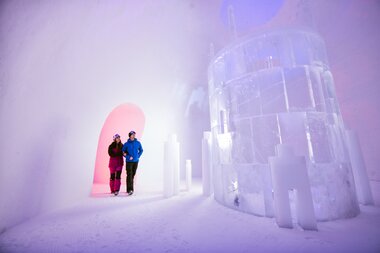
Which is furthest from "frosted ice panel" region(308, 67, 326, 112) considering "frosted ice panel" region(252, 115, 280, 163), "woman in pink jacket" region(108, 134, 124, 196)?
"woman in pink jacket" region(108, 134, 124, 196)

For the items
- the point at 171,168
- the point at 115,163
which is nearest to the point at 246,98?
the point at 171,168

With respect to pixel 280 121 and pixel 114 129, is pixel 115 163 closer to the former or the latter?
pixel 114 129

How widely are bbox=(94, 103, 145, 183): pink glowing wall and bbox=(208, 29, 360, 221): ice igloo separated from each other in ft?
13.7

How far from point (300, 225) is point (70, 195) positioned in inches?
146

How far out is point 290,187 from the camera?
2.03 metres

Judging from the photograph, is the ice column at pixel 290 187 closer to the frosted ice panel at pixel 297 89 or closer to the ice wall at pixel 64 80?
the frosted ice panel at pixel 297 89

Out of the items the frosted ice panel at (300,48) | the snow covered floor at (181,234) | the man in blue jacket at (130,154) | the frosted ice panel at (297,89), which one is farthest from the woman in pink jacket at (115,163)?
the frosted ice panel at (300,48)

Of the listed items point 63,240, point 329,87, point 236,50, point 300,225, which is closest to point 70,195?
point 63,240

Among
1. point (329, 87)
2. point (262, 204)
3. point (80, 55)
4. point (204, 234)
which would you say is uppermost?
point (80, 55)

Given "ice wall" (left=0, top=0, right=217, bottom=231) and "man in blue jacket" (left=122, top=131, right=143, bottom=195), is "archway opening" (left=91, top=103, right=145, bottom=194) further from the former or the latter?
"man in blue jacket" (left=122, top=131, right=143, bottom=195)

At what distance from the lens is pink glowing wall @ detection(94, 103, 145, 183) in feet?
21.4

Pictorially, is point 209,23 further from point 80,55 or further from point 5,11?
point 5,11

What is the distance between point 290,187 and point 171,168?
8.52 feet

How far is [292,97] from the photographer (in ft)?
8.62
